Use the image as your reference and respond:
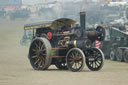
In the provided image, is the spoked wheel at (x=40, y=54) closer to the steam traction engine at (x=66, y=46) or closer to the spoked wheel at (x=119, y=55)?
the steam traction engine at (x=66, y=46)

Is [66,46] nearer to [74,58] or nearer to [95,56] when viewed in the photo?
[74,58]

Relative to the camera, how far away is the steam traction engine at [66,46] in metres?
20.8

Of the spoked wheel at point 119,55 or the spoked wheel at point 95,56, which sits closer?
the spoked wheel at point 95,56

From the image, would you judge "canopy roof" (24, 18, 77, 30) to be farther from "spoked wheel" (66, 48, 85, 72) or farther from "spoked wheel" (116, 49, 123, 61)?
"spoked wheel" (116, 49, 123, 61)

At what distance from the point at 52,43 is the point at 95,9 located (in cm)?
4239

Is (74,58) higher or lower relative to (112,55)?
higher

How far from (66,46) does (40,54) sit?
1161mm

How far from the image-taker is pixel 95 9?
64.1 m

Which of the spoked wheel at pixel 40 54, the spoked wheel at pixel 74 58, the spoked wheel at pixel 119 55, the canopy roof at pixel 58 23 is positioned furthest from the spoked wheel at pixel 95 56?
the spoked wheel at pixel 119 55

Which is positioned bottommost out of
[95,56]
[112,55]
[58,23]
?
[112,55]

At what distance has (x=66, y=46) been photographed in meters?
21.3

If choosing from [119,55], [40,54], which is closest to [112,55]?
[119,55]

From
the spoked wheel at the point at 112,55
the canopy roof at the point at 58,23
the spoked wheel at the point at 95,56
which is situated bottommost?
the spoked wheel at the point at 112,55

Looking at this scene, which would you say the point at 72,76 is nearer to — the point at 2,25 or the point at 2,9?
the point at 2,25
